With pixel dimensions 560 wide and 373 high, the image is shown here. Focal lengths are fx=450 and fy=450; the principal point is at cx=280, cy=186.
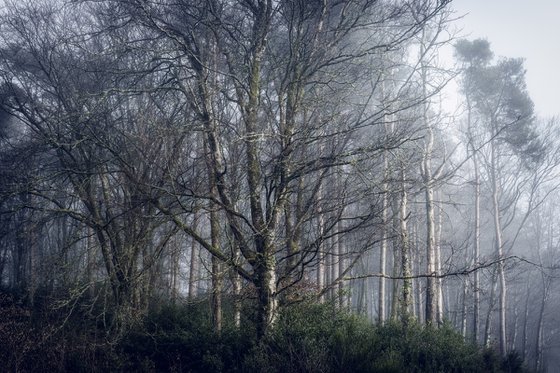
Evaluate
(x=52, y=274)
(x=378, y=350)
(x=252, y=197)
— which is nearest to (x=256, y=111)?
(x=252, y=197)

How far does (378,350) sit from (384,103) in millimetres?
4371

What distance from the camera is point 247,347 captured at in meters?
8.28

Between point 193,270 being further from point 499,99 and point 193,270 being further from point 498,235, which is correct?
point 499,99

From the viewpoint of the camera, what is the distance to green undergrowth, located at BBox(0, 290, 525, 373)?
740 centimetres

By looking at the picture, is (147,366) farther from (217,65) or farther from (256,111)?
(217,65)

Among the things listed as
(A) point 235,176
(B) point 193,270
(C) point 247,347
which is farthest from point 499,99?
(C) point 247,347

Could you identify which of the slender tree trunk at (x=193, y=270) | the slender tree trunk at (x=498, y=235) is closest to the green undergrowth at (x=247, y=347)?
the slender tree trunk at (x=193, y=270)

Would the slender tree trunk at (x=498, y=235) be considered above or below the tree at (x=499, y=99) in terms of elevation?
below

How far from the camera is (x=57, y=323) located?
405 inches

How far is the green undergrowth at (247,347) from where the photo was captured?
7402 millimetres

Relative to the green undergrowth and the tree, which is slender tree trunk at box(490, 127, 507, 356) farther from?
the green undergrowth

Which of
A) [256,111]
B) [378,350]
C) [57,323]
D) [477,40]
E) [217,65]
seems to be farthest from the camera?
[477,40]

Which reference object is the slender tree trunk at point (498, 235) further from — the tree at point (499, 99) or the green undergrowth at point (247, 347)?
the green undergrowth at point (247, 347)

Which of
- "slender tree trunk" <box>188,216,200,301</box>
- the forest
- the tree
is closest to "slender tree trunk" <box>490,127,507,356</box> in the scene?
the tree
